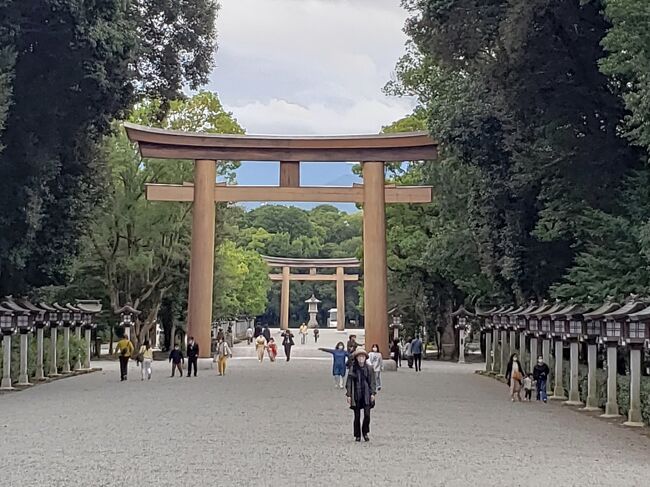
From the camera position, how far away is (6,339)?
22.6 metres

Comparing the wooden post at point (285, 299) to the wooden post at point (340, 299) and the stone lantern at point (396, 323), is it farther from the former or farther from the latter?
the stone lantern at point (396, 323)

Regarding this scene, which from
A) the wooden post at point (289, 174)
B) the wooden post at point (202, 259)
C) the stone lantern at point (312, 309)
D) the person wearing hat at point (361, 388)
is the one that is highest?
the wooden post at point (289, 174)

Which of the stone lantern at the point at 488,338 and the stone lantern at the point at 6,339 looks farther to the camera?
the stone lantern at the point at 488,338

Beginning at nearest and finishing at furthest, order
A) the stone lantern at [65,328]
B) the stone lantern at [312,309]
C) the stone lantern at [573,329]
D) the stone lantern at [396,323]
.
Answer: the stone lantern at [573,329]
the stone lantern at [65,328]
the stone lantern at [396,323]
the stone lantern at [312,309]

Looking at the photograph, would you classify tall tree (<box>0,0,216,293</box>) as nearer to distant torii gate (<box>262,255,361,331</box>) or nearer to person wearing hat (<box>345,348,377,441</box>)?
person wearing hat (<box>345,348,377,441</box>)

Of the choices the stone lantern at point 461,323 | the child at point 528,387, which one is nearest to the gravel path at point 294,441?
the child at point 528,387

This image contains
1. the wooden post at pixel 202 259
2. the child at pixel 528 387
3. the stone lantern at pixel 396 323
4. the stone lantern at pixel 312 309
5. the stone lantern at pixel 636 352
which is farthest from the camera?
the stone lantern at pixel 312 309

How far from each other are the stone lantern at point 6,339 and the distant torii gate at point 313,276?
181 ft

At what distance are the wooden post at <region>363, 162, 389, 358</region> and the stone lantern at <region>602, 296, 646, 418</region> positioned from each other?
45.6 ft

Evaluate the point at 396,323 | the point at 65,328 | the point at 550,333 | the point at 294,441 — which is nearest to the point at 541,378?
the point at 550,333

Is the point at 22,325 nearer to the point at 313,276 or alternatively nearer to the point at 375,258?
the point at 375,258

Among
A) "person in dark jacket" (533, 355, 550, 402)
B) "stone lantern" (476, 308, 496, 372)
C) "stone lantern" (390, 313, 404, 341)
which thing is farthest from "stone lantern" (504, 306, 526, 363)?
"stone lantern" (390, 313, 404, 341)

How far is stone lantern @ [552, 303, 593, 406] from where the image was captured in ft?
62.3

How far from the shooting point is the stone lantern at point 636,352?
14.8m
